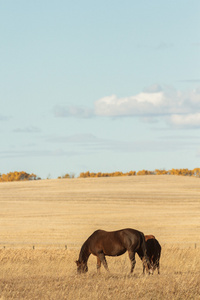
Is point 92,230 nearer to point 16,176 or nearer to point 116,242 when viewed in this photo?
point 116,242

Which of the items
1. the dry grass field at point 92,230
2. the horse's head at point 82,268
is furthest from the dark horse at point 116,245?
the dry grass field at point 92,230

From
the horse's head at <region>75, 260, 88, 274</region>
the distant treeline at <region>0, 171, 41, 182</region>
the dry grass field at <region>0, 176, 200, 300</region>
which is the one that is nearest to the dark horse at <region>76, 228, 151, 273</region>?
the horse's head at <region>75, 260, 88, 274</region>

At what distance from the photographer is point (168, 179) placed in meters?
90.2

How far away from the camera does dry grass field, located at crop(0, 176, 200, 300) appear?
47.2 feet

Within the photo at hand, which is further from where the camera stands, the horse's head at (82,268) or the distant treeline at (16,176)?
the distant treeline at (16,176)

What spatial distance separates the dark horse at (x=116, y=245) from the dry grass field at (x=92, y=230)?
0.54 metres

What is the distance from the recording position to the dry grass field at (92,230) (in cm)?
1440

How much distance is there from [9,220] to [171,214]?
1738cm

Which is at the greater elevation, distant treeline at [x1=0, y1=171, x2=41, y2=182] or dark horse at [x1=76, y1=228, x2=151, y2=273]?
distant treeline at [x1=0, y1=171, x2=41, y2=182]

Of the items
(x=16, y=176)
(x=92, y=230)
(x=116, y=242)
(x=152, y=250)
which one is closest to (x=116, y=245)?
(x=116, y=242)

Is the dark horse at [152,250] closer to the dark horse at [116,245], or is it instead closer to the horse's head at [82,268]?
the dark horse at [116,245]

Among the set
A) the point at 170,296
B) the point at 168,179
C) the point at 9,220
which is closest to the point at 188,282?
the point at 170,296

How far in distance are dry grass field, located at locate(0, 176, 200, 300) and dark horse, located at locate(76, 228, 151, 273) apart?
1.77 feet

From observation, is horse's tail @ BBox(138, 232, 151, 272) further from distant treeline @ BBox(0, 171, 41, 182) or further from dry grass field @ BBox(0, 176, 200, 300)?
distant treeline @ BBox(0, 171, 41, 182)
